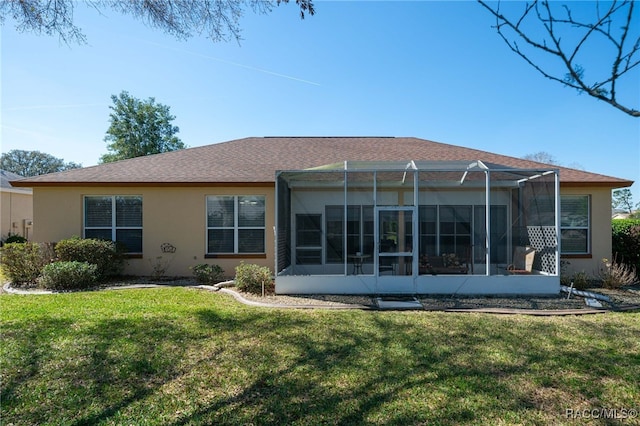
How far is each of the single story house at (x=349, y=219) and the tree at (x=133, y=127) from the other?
28008mm

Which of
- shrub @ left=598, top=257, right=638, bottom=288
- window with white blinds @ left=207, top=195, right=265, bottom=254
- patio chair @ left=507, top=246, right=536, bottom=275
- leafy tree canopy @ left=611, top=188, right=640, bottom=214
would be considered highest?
leafy tree canopy @ left=611, top=188, right=640, bottom=214

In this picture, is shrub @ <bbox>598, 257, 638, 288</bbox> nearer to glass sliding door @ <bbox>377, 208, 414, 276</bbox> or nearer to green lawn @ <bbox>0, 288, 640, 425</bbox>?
green lawn @ <bbox>0, 288, 640, 425</bbox>

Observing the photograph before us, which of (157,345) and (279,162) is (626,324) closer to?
(157,345)

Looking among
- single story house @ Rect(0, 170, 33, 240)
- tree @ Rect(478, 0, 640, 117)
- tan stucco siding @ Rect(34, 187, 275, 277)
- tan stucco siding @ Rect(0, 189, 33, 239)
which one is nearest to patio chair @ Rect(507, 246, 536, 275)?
tan stucco siding @ Rect(34, 187, 275, 277)

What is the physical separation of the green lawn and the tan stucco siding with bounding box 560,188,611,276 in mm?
5696

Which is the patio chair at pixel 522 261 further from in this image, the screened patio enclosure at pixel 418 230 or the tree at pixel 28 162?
the tree at pixel 28 162

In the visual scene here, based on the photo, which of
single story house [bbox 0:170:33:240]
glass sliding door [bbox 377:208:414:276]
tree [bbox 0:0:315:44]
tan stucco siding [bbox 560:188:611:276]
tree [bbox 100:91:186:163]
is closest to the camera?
tree [bbox 0:0:315:44]

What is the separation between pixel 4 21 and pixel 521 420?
10714 millimetres

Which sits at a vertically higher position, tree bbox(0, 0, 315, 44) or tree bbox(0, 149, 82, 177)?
tree bbox(0, 149, 82, 177)

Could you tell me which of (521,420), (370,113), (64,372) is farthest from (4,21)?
(370,113)

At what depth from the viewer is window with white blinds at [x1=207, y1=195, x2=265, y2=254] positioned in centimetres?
1219

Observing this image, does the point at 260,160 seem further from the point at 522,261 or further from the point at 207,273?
the point at 522,261

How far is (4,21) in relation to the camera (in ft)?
23.0

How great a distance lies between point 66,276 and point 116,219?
2.84 metres
